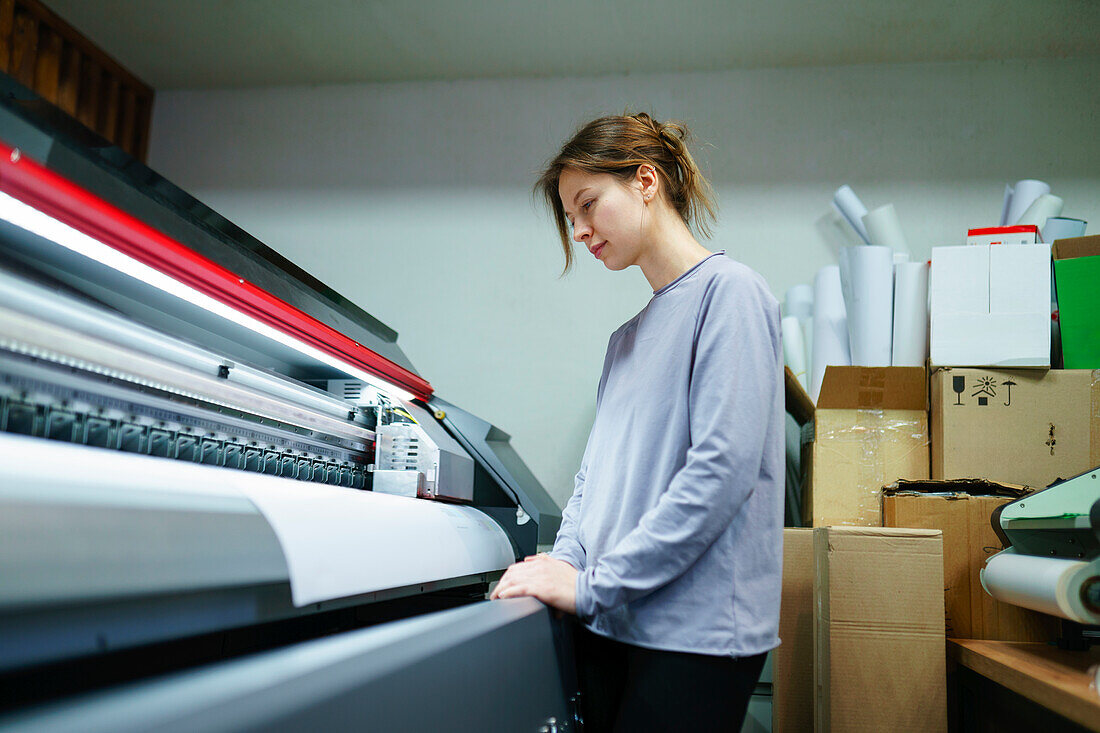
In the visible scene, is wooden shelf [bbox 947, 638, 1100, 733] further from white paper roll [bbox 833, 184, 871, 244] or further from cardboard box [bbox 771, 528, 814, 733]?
white paper roll [bbox 833, 184, 871, 244]

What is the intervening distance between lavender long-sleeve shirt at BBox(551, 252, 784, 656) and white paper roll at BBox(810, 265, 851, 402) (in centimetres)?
137

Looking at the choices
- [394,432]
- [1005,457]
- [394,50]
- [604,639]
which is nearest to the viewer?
[604,639]

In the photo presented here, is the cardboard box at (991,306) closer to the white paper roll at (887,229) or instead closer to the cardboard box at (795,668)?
the white paper roll at (887,229)

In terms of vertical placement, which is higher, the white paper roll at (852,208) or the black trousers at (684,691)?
the white paper roll at (852,208)

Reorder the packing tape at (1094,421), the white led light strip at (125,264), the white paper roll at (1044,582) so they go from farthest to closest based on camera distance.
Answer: the packing tape at (1094,421) → the white paper roll at (1044,582) → the white led light strip at (125,264)

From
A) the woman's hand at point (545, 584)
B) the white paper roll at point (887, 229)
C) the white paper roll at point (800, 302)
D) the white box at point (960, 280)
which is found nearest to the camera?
the woman's hand at point (545, 584)

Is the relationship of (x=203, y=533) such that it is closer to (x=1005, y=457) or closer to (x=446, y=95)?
(x=1005, y=457)

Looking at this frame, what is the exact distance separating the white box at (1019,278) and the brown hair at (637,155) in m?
1.21

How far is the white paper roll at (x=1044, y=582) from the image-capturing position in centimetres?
121

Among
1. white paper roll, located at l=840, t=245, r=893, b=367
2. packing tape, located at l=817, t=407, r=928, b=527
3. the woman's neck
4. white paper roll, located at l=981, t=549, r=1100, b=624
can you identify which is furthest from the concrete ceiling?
white paper roll, located at l=981, t=549, r=1100, b=624

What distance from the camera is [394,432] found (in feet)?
4.57

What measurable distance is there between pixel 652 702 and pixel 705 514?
23 centimetres

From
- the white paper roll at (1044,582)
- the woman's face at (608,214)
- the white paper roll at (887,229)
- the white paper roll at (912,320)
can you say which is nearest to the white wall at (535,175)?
the white paper roll at (887,229)

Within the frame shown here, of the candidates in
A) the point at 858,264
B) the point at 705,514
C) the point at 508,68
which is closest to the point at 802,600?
the point at 858,264
